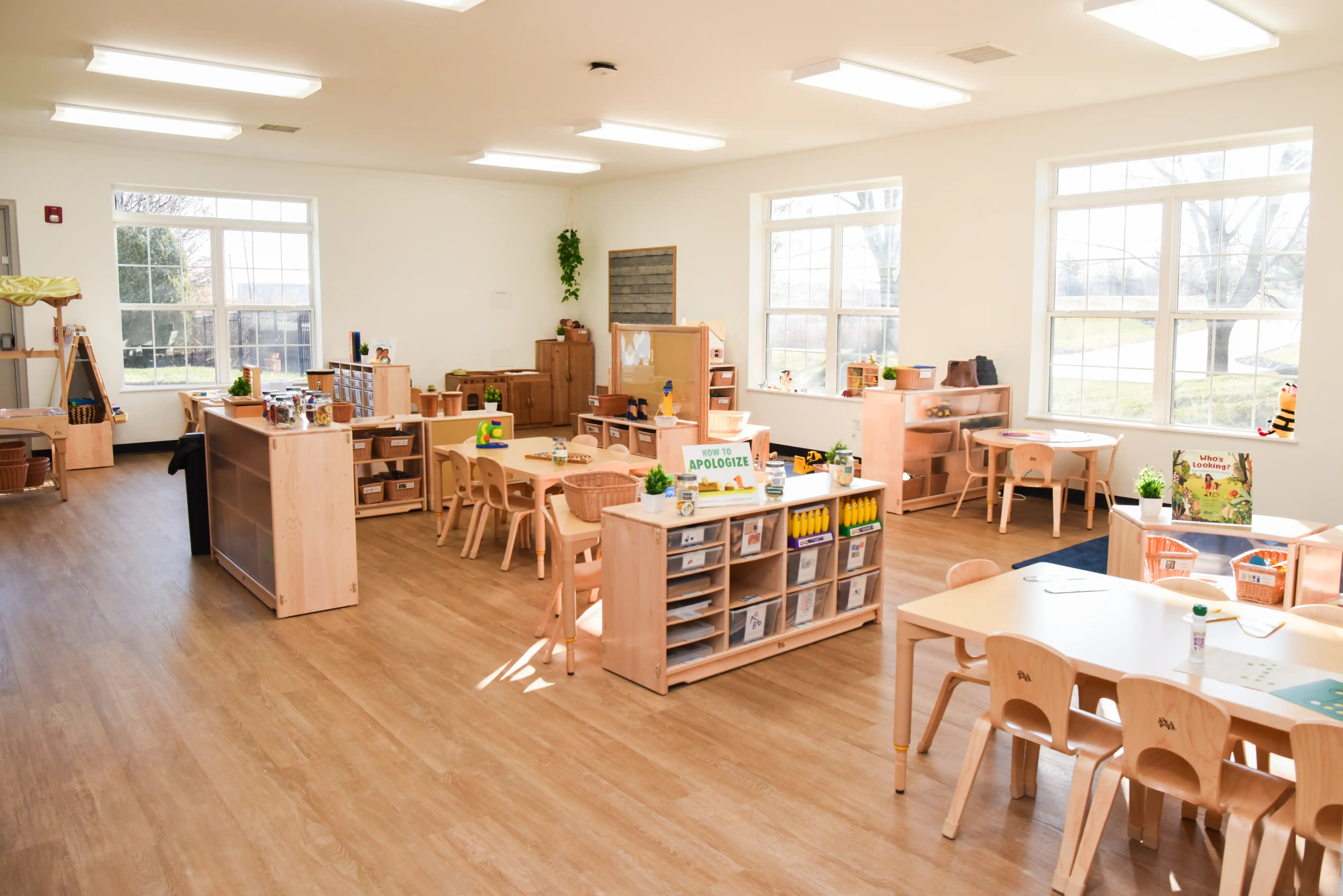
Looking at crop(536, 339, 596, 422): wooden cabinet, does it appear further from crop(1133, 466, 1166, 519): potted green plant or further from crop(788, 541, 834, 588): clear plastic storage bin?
crop(1133, 466, 1166, 519): potted green plant

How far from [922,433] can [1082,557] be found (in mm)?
2169

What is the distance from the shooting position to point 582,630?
555 cm

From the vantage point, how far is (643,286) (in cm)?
1348

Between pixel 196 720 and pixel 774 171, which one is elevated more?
pixel 774 171

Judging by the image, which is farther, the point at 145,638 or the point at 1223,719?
the point at 145,638

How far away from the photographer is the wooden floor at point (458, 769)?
10.5 feet

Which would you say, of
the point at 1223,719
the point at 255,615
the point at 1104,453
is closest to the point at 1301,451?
the point at 1104,453

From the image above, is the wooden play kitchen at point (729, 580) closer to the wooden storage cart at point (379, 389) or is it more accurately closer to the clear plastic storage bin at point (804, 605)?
the clear plastic storage bin at point (804, 605)

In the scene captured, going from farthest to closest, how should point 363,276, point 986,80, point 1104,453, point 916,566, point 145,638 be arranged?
point 363,276
point 1104,453
point 986,80
point 916,566
point 145,638

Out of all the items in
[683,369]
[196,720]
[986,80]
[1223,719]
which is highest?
[986,80]

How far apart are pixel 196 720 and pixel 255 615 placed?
5.03 ft

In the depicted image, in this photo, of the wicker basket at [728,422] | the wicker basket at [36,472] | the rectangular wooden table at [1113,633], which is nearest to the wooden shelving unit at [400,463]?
the wicker basket at [728,422]

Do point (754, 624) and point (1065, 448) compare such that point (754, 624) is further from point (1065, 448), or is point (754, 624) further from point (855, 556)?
point (1065, 448)

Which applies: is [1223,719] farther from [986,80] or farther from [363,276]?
[363,276]
